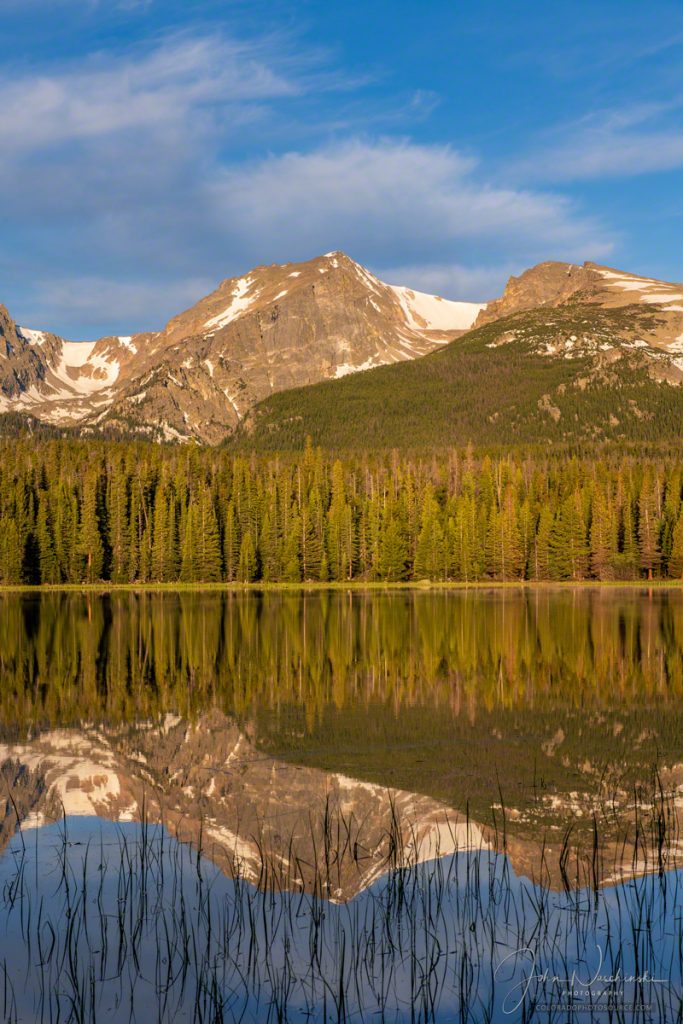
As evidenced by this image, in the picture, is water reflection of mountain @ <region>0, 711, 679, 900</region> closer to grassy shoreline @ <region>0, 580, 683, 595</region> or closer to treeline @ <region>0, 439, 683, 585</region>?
grassy shoreline @ <region>0, 580, 683, 595</region>

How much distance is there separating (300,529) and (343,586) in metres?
15.4

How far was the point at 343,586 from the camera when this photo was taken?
141625mm

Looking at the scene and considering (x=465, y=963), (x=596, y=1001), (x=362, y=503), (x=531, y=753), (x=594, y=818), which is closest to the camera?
(x=596, y=1001)

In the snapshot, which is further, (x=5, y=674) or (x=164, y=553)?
(x=164, y=553)

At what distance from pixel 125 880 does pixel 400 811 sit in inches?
225

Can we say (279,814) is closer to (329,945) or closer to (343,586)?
(329,945)

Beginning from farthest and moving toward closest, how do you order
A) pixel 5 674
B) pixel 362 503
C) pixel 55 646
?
pixel 362 503 → pixel 55 646 → pixel 5 674

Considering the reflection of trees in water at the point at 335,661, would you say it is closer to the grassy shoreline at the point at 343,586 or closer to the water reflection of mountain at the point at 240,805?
the water reflection of mountain at the point at 240,805

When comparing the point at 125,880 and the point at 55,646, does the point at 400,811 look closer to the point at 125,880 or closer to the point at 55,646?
the point at 125,880

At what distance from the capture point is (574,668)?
3981 cm

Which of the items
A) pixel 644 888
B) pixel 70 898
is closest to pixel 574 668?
pixel 644 888

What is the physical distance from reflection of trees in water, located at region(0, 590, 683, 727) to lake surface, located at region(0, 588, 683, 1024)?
0.93ft

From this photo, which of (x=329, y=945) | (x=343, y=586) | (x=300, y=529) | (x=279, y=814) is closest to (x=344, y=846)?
(x=279, y=814)

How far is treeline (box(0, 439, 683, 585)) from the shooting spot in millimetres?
147250
